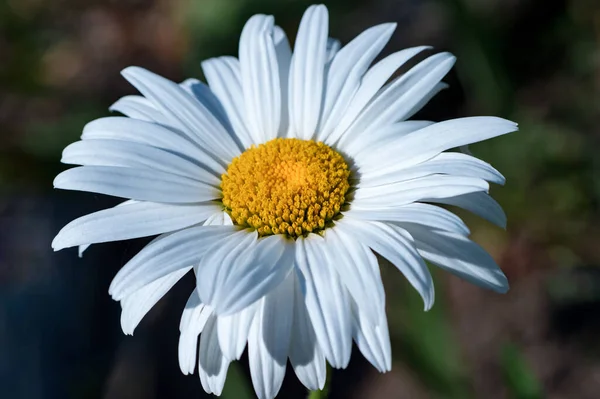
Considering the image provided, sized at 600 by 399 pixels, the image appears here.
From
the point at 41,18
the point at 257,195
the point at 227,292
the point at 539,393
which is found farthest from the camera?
the point at 41,18

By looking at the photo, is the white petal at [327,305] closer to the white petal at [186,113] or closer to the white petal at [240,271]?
the white petal at [240,271]

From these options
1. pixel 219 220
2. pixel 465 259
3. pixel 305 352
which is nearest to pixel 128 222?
pixel 219 220

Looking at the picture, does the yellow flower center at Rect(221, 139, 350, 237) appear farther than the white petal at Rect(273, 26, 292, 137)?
No

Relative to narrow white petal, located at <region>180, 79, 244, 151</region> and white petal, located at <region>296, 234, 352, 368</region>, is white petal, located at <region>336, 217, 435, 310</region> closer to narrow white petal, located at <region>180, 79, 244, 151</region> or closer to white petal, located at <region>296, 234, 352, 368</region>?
white petal, located at <region>296, 234, 352, 368</region>

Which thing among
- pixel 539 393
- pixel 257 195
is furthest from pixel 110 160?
pixel 539 393

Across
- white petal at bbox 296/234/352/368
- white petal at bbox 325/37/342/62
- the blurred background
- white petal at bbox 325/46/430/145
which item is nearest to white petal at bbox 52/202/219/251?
white petal at bbox 296/234/352/368

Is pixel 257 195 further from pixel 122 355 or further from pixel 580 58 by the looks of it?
pixel 580 58
